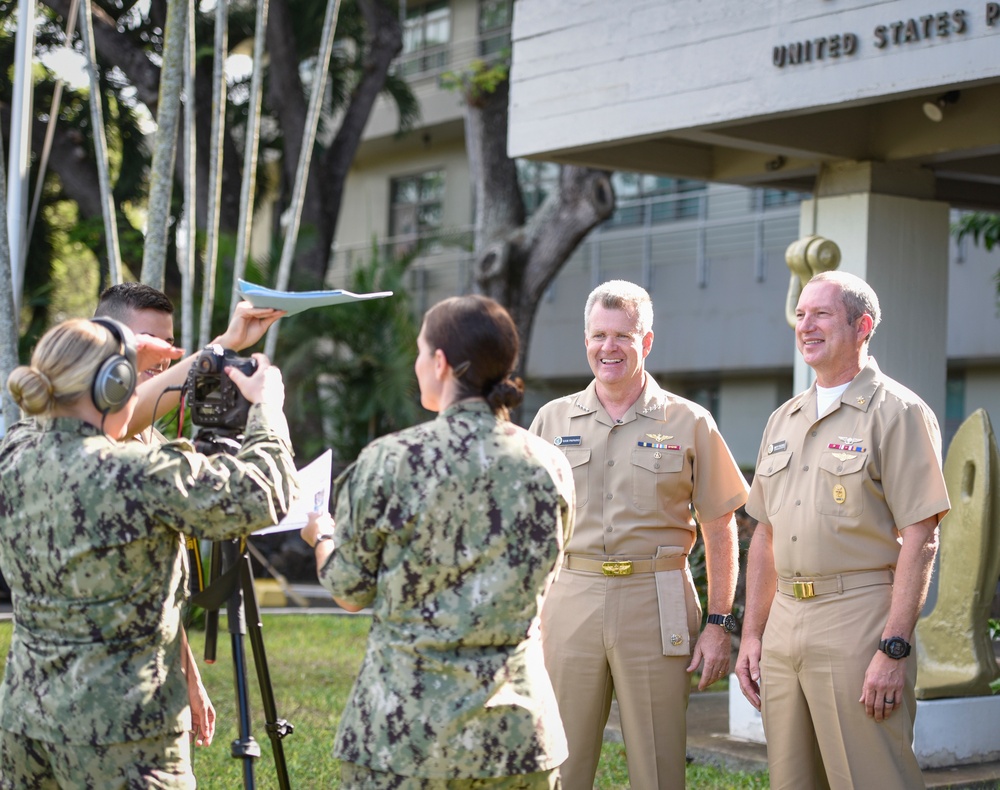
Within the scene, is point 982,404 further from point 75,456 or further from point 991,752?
point 75,456

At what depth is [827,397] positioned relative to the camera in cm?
423

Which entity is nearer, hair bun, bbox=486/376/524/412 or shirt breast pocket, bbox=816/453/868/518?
hair bun, bbox=486/376/524/412

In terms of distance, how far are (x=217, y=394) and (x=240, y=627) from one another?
64 cm

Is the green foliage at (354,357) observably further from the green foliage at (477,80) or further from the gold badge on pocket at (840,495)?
the gold badge on pocket at (840,495)

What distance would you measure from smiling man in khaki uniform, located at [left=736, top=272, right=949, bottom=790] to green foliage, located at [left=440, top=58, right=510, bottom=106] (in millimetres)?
9280

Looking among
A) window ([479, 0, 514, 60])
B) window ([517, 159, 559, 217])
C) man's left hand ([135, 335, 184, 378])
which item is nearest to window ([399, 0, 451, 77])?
window ([479, 0, 514, 60])

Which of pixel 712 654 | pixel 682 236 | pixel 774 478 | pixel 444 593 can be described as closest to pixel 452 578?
pixel 444 593

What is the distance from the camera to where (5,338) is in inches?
257

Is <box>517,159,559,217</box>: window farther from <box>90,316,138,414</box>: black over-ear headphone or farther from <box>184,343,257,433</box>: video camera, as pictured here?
<box>90,316,138,414</box>: black over-ear headphone

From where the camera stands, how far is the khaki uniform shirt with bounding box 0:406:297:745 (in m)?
2.94

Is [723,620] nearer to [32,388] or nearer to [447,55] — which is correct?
[32,388]

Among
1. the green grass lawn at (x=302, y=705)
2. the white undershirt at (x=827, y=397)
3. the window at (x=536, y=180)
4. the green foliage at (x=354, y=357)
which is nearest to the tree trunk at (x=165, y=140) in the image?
the green grass lawn at (x=302, y=705)

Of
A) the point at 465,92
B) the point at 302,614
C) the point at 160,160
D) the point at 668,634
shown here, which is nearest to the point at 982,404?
the point at 465,92

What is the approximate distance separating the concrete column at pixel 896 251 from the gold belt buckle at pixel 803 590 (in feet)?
9.15
